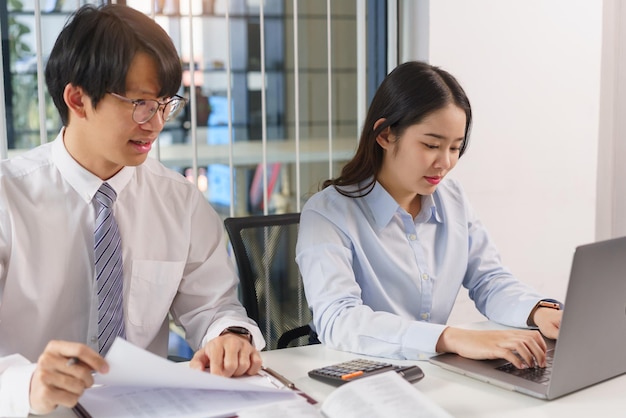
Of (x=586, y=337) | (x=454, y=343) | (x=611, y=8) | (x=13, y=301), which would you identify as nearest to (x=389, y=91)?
(x=454, y=343)

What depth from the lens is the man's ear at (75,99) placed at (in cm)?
154

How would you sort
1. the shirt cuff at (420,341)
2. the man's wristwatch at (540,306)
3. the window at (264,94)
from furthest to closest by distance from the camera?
the window at (264,94)
the man's wristwatch at (540,306)
the shirt cuff at (420,341)

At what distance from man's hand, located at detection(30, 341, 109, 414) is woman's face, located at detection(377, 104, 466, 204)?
918 mm

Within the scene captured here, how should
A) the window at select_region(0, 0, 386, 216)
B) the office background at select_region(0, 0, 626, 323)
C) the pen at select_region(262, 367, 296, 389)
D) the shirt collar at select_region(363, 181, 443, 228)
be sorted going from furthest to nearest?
the office background at select_region(0, 0, 626, 323) < the window at select_region(0, 0, 386, 216) < the shirt collar at select_region(363, 181, 443, 228) < the pen at select_region(262, 367, 296, 389)

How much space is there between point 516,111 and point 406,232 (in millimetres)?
1328

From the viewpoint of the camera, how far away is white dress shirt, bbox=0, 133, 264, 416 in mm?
1562

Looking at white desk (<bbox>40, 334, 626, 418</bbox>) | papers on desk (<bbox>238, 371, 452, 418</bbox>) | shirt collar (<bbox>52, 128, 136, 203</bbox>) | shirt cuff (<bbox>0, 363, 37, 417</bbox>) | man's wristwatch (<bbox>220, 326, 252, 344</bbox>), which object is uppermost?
shirt collar (<bbox>52, 128, 136, 203</bbox>)

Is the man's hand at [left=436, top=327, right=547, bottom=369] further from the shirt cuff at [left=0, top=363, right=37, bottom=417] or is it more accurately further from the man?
the shirt cuff at [left=0, top=363, right=37, bottom=417]

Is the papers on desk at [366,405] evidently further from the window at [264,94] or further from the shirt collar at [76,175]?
the window at [264,94]

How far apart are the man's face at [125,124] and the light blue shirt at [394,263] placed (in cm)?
45

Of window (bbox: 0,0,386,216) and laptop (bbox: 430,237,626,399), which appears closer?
laptop (bbox: 430,237,626,399)

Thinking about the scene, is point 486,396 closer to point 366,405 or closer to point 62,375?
point 366,405

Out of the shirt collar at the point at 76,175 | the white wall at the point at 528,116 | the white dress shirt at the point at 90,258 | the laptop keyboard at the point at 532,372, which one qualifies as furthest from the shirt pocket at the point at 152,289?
the white wall at the point at 528,116

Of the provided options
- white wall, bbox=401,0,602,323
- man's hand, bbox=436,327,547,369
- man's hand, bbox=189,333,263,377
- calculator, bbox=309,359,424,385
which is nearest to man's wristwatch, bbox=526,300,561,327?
man's hand, bbox=436,327,547,369
